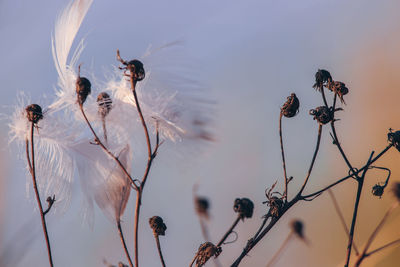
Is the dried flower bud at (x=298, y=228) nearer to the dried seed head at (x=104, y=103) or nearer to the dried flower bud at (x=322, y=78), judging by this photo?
the dried flower bud at (x=322, y=78)

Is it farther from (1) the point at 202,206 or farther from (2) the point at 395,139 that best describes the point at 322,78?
(1) the point at 202,206

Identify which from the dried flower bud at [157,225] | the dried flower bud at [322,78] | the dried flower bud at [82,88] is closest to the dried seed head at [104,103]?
the dried flower bud at [82,88]

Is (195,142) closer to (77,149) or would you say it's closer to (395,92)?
(77,149)

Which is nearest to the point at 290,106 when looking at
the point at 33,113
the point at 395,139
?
the point at 395,139

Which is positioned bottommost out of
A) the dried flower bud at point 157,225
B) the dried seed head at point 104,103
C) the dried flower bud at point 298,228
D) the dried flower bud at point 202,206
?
the dried flower bud at point 157,225

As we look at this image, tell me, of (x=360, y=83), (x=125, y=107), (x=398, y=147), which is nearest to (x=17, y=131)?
(x=125, y=107)
